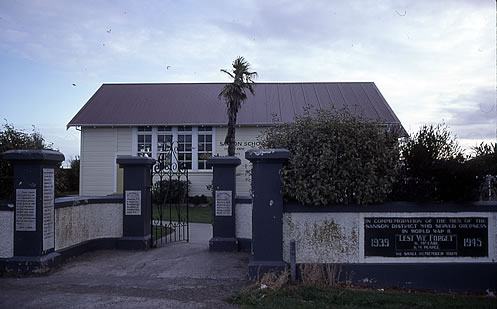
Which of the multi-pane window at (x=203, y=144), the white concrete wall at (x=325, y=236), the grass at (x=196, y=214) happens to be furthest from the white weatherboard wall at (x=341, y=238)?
the multi-pane window at (x=203, y=144)

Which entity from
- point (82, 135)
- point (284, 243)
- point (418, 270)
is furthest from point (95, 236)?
point (82, 135)

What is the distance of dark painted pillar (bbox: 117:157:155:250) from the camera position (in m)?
11.2

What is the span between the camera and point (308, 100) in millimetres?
26750

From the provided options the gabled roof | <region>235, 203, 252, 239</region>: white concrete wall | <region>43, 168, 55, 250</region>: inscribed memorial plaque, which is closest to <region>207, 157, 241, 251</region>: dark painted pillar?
<region>235, 203, 252, 239</region>: white concrete wall

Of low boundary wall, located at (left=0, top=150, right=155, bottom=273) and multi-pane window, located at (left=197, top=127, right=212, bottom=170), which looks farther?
multi-pane window, located at (left=197, top=127, right=212, bottom=170)

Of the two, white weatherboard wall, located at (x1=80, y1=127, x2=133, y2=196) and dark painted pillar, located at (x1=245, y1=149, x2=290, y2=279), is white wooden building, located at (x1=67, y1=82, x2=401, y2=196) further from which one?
dark painted pillar, located at (x1=245, y1=149, x2=290, y2=279)

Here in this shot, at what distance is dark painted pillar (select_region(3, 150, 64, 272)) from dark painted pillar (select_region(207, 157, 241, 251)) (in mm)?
3865

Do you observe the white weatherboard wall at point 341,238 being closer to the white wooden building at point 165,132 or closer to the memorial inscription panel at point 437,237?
the memorial inscription panel at point 437,237

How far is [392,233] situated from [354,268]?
2.85 ft

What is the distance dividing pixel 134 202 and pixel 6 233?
309cm

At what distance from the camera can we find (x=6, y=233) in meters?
8.81

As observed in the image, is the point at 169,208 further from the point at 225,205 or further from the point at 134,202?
the point at 225,205

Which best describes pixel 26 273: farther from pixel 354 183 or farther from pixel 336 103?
pixel 336 103

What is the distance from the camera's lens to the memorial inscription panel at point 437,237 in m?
7.71
